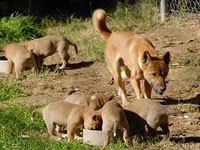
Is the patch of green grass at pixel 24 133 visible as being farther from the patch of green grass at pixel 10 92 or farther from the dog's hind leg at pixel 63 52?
the dog's hind leg at pixel 63 52

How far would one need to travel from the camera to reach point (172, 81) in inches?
372

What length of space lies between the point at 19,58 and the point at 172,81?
244cm

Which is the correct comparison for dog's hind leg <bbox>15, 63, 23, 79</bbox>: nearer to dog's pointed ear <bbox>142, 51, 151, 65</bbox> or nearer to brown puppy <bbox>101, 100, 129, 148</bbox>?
dog's pointed ear <bbox>142, 51, 151, 65</bbox>

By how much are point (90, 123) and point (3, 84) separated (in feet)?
10.8

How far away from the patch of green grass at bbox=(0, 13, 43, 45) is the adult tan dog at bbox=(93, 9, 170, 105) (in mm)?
3526

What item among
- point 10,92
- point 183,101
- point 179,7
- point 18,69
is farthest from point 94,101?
point 179,7

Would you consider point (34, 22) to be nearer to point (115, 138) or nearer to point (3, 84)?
point (3, 84)

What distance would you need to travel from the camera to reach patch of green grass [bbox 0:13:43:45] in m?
12.5

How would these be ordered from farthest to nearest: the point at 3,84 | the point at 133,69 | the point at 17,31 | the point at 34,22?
the point at 34,22, the point at 17,31, the point at 3,84, the point at 133,69

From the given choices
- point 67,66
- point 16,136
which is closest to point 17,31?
point 67,66

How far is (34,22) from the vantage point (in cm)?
1371

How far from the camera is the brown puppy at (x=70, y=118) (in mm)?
6516

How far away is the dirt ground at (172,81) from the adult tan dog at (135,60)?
37 cm

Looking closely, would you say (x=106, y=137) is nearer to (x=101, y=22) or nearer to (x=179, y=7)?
(x=101, y=22)
